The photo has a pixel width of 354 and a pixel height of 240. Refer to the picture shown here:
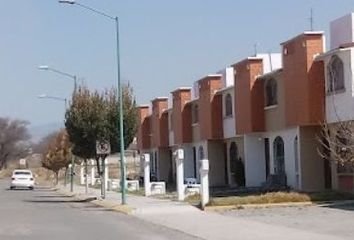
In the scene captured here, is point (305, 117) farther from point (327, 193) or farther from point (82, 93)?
point (82, 93)

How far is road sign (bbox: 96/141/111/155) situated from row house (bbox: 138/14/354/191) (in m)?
7.18

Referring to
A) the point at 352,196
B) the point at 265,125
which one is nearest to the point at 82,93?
the point at 265,125

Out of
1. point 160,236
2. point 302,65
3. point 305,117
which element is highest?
point 302,65

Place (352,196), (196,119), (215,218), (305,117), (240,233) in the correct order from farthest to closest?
(196,119) < (305,117) < (352,196) < (215,218) < (240,233)

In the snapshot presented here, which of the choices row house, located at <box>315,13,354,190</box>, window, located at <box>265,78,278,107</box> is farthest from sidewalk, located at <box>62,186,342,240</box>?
window, located at <box>265,78,278,107</box>

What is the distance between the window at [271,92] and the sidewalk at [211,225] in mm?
9502

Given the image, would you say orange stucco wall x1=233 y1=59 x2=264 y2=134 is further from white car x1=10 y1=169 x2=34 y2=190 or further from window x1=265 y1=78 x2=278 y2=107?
white car x1=10 y1=169 x2=34 y2=190

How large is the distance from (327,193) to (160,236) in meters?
13.8

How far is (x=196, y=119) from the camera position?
57.4m

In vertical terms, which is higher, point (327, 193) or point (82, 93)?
point (82, 93)

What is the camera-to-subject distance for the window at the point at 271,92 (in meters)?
41.3

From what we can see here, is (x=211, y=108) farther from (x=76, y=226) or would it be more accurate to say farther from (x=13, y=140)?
→ (x=13, y=140)

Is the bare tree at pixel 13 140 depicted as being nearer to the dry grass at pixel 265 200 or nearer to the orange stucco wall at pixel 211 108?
the orange stucco wall at pixel 211 108

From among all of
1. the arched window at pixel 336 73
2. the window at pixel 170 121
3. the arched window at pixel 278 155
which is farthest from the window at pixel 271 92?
the window at pixel 170 121
